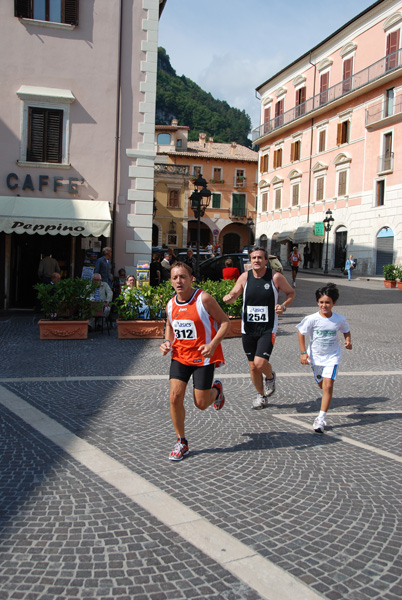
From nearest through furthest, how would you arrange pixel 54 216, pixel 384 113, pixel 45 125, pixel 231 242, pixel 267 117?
pixel 54 216 → pixel 45 125 → pixel 384 113 → pixel 267 117 → pixel 231 242

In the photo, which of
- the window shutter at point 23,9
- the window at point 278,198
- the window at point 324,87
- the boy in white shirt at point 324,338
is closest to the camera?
the boy in white shirt at point 324,338

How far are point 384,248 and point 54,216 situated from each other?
2489 centimetres

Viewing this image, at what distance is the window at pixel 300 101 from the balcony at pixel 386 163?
38.5 ft

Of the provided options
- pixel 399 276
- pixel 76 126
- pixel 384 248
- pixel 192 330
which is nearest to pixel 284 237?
pixel 384 248

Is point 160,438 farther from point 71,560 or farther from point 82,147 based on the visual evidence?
point 82,147

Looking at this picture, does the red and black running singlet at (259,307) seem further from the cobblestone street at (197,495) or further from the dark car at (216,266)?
the dark car at (216,266)

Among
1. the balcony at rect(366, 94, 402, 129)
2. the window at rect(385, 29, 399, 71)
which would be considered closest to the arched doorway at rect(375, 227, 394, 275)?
the balcony at rect(366, 94, 402, 129)

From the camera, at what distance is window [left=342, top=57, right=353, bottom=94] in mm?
37406

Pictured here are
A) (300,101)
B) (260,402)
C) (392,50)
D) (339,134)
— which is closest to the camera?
(260,402)

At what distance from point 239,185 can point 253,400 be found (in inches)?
2265

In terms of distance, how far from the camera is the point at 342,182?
37938 mm

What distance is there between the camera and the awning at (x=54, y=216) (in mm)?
13477

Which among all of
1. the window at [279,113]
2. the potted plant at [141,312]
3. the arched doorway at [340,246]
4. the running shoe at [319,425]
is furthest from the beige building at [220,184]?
the running shoe at [319,425]

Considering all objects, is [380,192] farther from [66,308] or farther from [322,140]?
[66,308]
